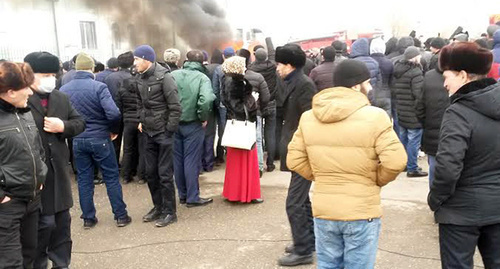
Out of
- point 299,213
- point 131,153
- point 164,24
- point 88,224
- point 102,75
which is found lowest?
point 88,224

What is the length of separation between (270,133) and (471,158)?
5.11 meters

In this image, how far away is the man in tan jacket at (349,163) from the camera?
2605mm

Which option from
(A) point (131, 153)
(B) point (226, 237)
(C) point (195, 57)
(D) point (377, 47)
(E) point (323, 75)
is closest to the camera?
(B) point (226, 237)

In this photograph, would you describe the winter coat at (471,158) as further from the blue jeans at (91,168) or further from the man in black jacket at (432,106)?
the blue jeans at (91,168)

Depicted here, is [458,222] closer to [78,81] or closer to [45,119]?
[45,119]

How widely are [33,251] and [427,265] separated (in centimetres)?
305

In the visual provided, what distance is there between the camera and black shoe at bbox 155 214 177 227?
16.8 feet

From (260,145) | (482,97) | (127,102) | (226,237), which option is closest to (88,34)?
(127,102)

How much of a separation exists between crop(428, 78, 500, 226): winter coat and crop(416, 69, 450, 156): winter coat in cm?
219

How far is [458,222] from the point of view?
262cm

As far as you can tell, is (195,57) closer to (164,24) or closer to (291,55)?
(291,55)

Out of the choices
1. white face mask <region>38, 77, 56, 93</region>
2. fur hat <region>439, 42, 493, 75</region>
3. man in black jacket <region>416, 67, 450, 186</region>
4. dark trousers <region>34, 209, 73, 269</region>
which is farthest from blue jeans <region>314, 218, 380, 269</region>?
white face mask <region>38, 77, 56, 93</region>

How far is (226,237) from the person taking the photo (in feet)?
15.5

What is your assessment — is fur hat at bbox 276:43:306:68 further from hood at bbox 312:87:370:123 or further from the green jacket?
the green jacket
